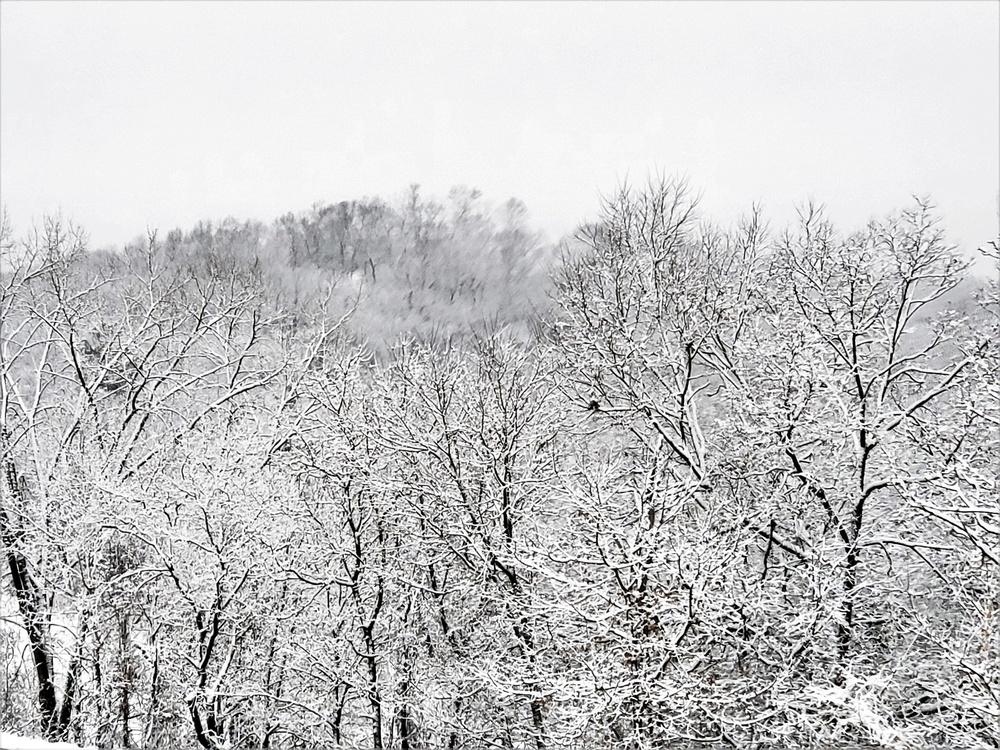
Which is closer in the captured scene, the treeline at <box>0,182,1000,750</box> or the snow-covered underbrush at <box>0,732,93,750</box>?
the snow-covered underbrush at <box>0,732,93,750</box>

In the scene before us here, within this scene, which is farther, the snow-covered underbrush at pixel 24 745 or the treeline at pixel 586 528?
the treeline at pixel 586 528

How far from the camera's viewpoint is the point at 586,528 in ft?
26.2

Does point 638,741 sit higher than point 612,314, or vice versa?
point 612,314

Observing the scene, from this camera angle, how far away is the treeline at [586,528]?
21.9 ft

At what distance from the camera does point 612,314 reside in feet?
31.5

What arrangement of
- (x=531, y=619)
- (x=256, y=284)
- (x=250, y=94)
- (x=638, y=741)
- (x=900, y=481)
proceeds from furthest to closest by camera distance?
(x=250, y=94)
(x=256, y=284)
(x=531, y=619)
(x=900, y=481)
(x=638, y=741)

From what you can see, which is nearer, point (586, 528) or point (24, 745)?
point (24, 745)

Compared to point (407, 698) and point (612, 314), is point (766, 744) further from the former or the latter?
point (612, 314)

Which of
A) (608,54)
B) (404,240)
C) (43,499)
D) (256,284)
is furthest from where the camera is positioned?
(404,240)

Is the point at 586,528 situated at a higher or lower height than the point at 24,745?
higher

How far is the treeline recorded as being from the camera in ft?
21.9

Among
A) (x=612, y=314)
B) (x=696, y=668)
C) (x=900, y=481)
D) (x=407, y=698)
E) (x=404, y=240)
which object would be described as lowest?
(x=407, y=698)

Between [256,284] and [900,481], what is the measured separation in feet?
54.4

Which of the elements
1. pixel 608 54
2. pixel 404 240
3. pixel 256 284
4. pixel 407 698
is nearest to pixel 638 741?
pixel 407 698
